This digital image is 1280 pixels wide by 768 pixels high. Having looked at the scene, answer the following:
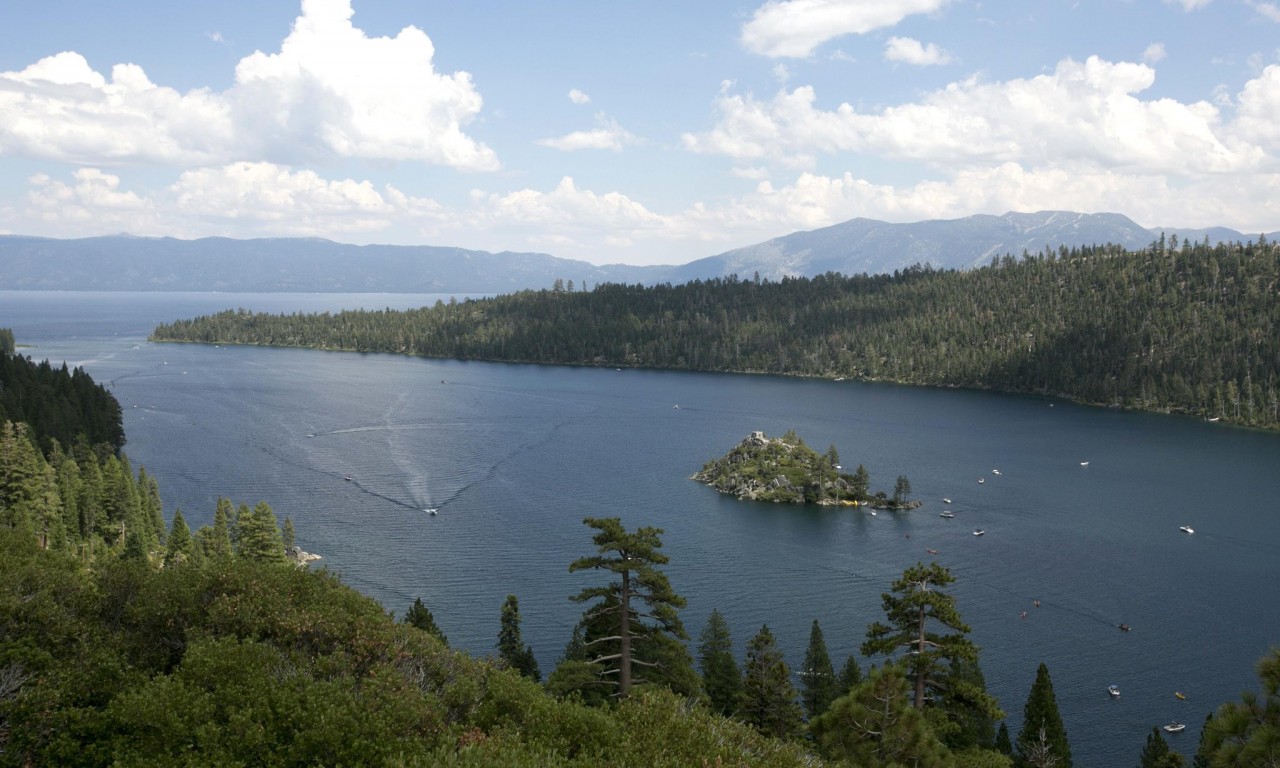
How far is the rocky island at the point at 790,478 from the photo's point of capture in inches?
4267

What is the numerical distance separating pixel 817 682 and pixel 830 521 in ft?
165

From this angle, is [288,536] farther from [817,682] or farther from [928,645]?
[928,645]

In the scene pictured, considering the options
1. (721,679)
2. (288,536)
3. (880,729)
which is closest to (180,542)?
(288,536)

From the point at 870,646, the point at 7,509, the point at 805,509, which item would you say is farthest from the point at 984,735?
the point at 7,509

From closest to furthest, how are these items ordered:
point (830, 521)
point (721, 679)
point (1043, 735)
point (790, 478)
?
1. point (1043, 735)
2. point (721, 679)
3. point (830, 521)
4. point (790, 478)

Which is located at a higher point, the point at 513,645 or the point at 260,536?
the point at 260,536

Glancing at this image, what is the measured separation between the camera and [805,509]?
106m

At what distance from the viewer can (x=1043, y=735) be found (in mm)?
43781

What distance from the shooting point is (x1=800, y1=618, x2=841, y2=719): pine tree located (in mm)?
50719

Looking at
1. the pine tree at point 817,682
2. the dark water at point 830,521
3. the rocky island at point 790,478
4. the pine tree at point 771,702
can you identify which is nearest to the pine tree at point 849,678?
the pine tree at point 817,682

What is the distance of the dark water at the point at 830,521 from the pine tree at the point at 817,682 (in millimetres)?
8269

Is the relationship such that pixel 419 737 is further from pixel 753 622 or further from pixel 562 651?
pixel 753 622

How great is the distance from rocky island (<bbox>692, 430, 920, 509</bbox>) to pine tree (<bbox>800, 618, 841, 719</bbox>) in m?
55.5

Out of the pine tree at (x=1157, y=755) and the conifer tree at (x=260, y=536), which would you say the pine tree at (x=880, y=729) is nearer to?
the pine tree at (x=1157, y=755)
